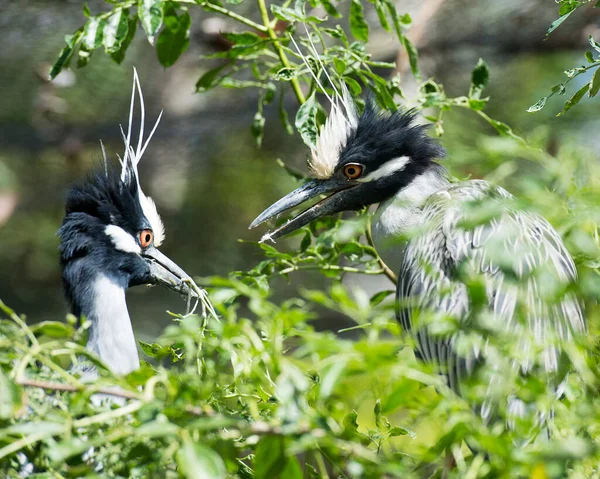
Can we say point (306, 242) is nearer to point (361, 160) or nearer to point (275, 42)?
point (361, 160)

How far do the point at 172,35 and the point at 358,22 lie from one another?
1.39 ft

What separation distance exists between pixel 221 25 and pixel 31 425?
295 cm

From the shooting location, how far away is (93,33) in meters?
1.58

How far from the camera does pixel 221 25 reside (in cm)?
349

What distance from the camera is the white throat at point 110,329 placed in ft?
6.20

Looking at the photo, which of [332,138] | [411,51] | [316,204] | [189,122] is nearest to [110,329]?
[316,204]

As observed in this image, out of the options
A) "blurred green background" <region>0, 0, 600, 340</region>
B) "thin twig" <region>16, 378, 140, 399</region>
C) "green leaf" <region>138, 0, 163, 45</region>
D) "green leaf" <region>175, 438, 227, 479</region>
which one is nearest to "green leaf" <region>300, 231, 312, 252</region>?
"green leaf" <region>138, 0, 163, 45</region>

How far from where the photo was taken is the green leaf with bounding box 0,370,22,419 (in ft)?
2.51

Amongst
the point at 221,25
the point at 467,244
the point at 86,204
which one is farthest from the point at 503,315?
the point at 221,25

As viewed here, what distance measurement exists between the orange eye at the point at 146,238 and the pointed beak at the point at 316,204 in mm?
284

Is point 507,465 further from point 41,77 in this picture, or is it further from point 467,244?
point 41,77

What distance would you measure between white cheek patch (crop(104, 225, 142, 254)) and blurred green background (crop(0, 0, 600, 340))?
4.92 feet

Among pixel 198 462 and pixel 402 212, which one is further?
pixel 402 212

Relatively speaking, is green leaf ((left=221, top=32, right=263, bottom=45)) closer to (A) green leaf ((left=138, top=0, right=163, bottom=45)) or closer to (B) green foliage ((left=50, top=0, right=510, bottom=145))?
(B) green foliage ((left=50, top=0, right=510, bottom=145))
